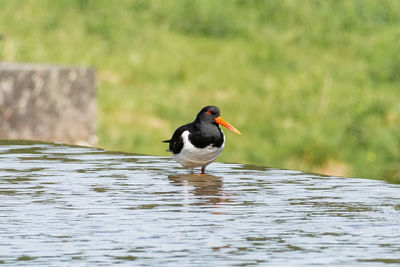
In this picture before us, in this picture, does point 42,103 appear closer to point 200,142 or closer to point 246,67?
point 200,142

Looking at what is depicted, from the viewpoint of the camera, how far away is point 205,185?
390cm

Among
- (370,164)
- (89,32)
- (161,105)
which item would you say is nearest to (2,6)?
(89,32)

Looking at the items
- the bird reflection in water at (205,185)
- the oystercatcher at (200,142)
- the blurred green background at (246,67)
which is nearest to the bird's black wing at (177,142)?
the oystercatcher at (200,142)

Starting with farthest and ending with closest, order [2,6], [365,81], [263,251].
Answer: [2,6] < [365,81] < [263,251]

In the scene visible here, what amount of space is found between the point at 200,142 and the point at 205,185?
0.74m

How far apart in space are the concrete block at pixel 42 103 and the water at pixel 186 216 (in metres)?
3.38

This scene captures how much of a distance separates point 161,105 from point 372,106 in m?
2.97

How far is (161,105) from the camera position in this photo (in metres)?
12.0

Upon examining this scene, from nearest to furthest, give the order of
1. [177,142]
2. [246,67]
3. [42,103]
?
[177,142] < [42,103] < [246,67]

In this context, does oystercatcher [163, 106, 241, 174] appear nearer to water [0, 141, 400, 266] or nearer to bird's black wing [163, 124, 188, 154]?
bird's black wing [163, 124, 188, 154]

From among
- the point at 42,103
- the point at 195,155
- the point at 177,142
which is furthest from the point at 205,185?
the point at 42,103

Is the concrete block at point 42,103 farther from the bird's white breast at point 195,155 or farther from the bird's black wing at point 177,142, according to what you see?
the bird's white breast at point 195,155

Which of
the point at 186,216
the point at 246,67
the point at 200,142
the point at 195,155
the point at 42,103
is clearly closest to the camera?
the point at 186,216

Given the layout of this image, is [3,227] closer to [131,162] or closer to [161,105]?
[131,162]
